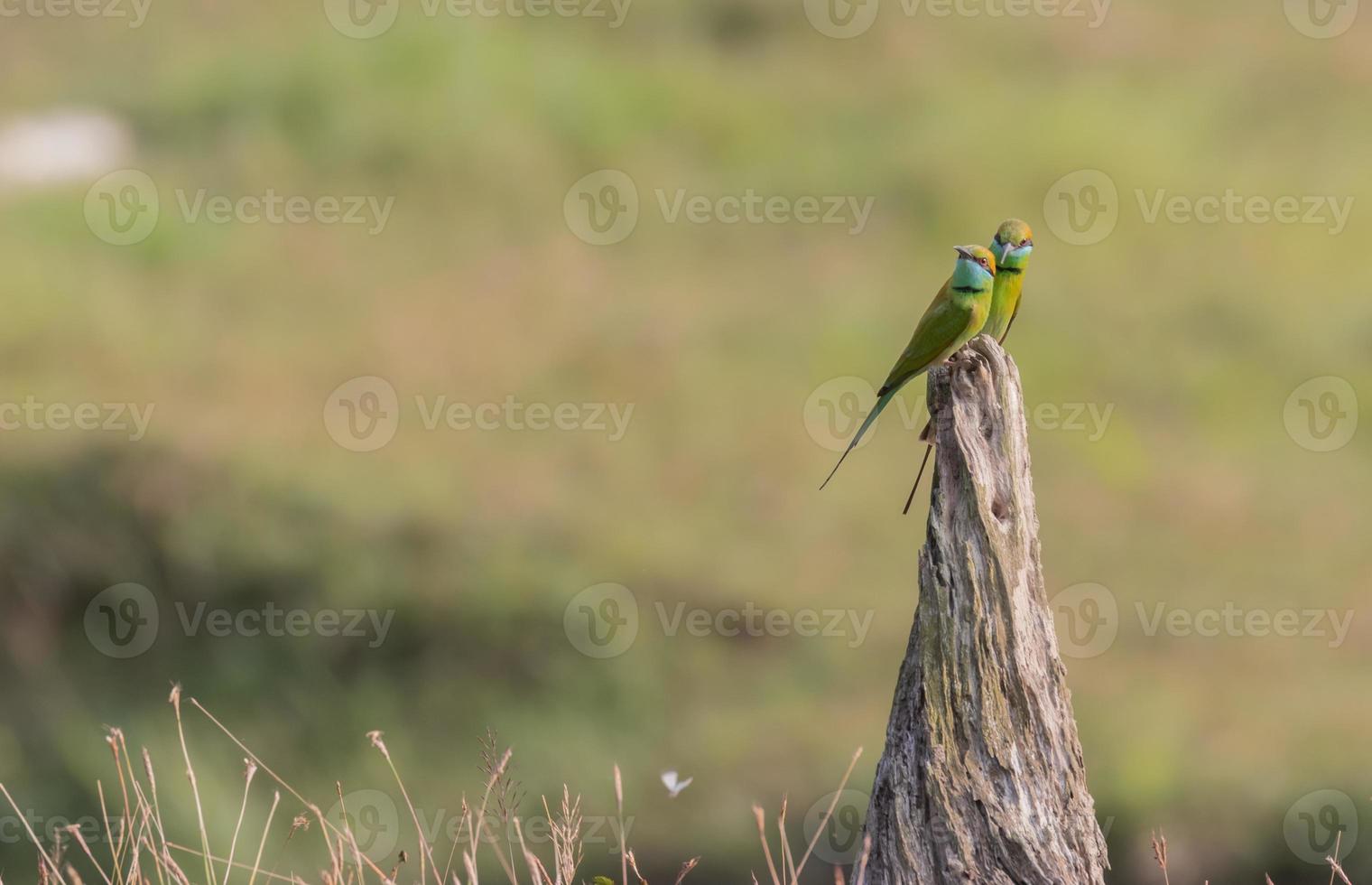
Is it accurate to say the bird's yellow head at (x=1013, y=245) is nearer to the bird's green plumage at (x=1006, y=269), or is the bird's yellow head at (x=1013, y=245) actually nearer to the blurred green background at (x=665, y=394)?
the bird's green plumage at (x=1006, y=269)

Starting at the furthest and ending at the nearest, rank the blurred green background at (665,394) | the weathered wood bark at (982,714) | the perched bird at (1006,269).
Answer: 1. the blurred green background at (665,394)
2. the perched bird at (1006,269)
3. the weathered wood bark at (982,714)

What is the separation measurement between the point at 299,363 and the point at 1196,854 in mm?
13465

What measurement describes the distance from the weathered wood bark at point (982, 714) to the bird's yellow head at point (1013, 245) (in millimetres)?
1178

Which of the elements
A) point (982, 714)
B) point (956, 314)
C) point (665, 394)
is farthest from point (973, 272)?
point (665, 394)

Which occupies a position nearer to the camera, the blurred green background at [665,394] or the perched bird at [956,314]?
the perched bird at [956,314]

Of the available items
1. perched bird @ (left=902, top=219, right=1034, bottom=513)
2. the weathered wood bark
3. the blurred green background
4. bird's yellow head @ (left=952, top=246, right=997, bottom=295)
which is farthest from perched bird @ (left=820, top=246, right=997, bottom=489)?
the blurred green background

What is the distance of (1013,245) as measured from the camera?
17.3ft

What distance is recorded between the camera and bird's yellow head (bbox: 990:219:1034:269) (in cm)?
523

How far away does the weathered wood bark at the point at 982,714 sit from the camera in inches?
156

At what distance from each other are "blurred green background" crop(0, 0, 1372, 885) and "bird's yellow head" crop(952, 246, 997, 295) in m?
10.3

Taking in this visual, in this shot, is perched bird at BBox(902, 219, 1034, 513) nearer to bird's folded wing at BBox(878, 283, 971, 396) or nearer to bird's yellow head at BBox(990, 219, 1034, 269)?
bird's yellow head at BBox(990, 219, 1034, 269)

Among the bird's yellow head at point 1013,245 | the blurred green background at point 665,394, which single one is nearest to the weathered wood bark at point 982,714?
the bird's yellow head at point 1013,245

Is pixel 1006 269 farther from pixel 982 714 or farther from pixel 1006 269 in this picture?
pixel 982 714

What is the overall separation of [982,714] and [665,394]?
57.6 feet
